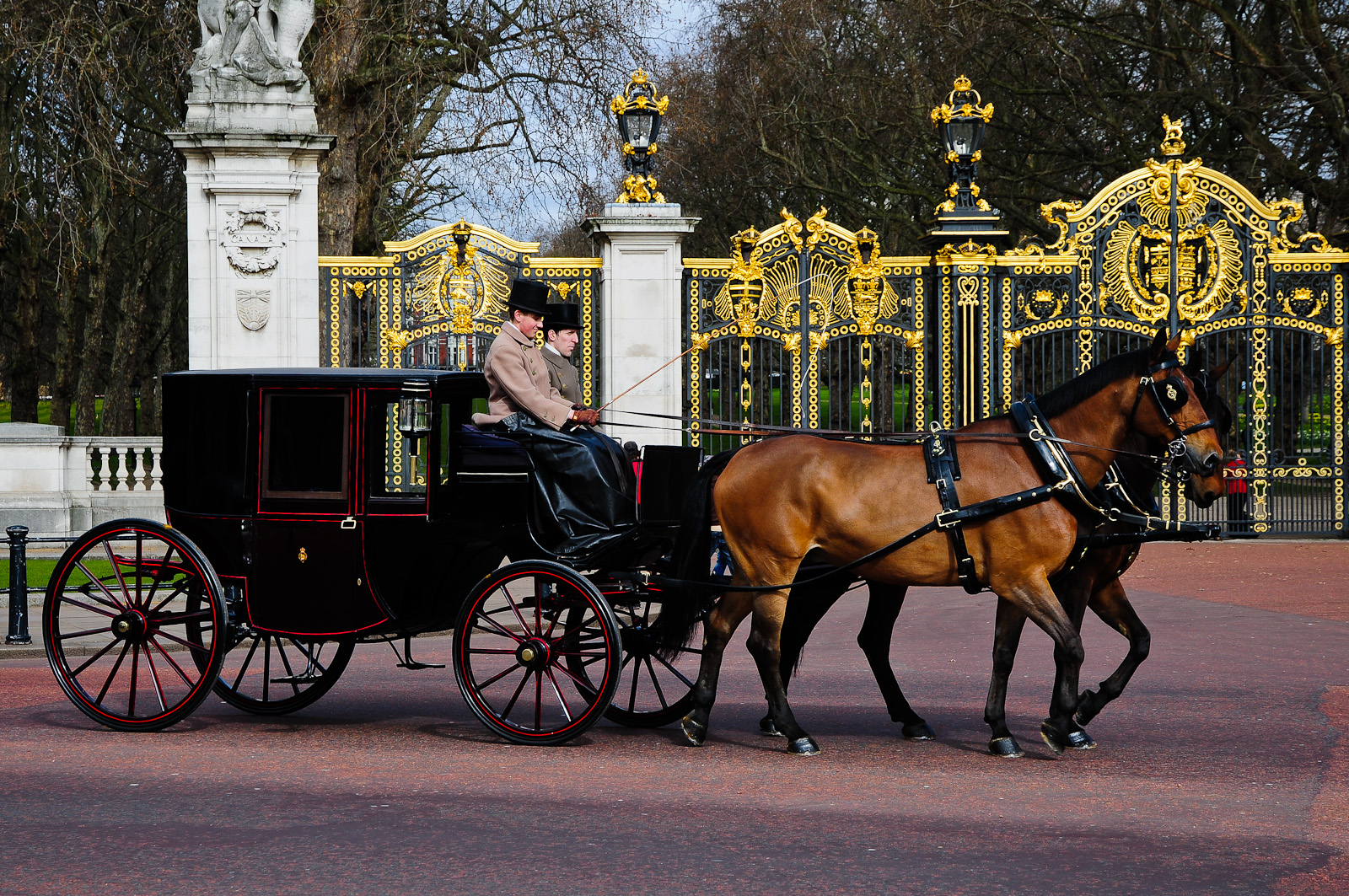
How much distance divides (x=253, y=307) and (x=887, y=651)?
968 centimetres

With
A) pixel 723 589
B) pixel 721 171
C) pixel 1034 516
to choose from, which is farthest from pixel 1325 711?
pixel 721 171

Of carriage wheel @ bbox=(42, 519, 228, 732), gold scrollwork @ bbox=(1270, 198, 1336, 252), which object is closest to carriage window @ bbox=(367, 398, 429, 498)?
carriage wheel @ bbox=(42, 519, 228, 732)

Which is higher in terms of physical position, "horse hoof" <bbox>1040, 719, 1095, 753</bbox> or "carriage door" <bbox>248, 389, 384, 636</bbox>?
"carriage door" <bbox>248, 389, 384, 636</bbox>

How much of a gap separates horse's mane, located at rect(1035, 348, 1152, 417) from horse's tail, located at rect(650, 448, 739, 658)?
1476 millimetres

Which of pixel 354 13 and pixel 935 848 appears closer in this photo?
pixel 935 848

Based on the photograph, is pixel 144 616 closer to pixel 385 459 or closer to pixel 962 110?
pixel 385 459

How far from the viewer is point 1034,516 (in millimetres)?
6750

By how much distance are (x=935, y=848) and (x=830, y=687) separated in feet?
11.7

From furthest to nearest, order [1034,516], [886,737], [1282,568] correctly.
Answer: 1. [1282,568]
2. [886,737]
3. [1034,516]

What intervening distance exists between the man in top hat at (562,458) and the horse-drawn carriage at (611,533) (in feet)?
0.19

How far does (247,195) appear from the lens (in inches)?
604

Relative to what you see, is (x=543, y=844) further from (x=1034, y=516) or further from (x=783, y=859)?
(x=1034, y=516)

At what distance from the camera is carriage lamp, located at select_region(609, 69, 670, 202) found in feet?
51.2

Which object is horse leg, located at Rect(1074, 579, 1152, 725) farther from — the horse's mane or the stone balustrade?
the stone balustrade
